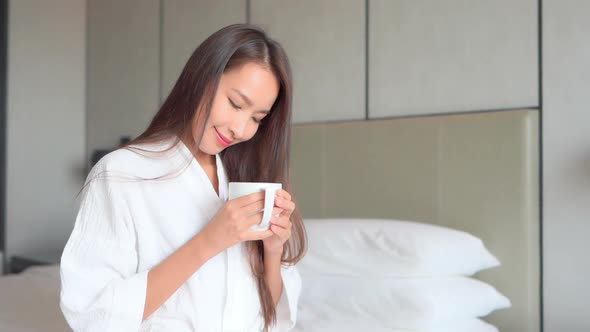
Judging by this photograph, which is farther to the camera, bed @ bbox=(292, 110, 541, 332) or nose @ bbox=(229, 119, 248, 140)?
bed @ bbox=(292, 110, 541, 332)

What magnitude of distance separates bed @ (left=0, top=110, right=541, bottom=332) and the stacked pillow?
0.21 feet

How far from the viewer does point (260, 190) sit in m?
0.96

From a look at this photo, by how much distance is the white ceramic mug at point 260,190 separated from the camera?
954 millimetres

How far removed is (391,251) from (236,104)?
33.0 inches

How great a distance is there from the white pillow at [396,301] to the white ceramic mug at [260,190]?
0.67 meters

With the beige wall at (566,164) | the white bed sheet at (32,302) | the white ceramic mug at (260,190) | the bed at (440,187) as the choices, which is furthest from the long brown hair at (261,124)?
the beige wall at (566,164)

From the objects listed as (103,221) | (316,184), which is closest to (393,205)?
(316,184)

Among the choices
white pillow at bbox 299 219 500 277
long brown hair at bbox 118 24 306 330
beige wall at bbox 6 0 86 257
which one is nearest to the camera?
long brown hair at bbox 118 24 306 330

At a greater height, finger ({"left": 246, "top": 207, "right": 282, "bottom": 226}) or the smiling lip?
the smiling lip

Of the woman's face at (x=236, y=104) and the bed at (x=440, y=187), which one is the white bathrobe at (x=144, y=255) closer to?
the woman's face at (x=236, y=104)

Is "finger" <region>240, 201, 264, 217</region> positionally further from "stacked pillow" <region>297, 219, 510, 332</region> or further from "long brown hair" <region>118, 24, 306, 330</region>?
"stacked pillow" <region>297, 219, 510, 332</region>

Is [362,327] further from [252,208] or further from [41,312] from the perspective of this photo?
[41,312]

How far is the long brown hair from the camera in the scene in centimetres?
104

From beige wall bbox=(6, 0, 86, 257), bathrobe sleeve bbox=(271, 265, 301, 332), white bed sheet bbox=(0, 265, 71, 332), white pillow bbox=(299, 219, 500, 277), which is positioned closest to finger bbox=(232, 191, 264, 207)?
bathrobe sleeve bbox=(271, 265, 301, 332)
